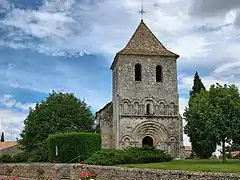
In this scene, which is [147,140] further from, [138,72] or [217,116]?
[217,116]

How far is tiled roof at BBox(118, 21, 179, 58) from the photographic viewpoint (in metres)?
45.2

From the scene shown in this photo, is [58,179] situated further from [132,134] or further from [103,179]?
[132,134]

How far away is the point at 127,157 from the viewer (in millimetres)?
29875

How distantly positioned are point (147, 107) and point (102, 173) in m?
21.1

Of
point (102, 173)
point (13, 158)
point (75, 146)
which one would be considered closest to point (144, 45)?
point (75, 146)

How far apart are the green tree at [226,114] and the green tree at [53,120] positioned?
18401mm

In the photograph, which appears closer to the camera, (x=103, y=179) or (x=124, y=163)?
(x=103, y=179)

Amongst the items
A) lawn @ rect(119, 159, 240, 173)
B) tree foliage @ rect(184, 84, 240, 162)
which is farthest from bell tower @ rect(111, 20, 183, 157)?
lawn @ rect(119, 159, 240, 173)

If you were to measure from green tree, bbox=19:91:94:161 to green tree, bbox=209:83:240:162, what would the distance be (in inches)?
724

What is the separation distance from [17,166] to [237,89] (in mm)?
18619

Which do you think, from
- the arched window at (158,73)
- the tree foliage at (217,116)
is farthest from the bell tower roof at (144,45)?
the tree foliage at (217,116)

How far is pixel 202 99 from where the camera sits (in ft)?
113

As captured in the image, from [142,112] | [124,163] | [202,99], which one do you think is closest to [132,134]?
[142,112]

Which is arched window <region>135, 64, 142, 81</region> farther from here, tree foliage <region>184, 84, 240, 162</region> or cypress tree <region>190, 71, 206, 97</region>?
tree foliage <region>184, 84, 240, 162</region>
